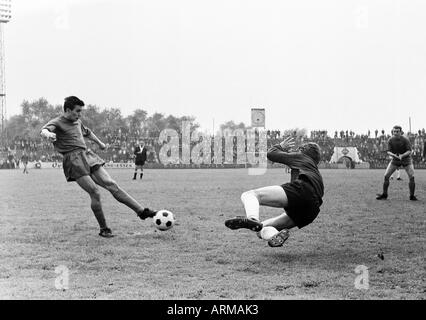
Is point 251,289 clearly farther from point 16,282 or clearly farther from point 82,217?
point 82,217

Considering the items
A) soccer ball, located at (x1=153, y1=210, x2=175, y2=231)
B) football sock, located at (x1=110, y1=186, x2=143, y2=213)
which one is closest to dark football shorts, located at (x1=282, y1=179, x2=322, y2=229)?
soccer ball, located at (x1=153, y1=210, x2=175, y2=231)

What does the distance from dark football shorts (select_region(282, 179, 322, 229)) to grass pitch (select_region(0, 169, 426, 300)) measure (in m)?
0.51

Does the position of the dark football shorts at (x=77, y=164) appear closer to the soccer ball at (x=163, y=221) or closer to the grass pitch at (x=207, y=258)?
the grass pitch at (x=207, y=258)

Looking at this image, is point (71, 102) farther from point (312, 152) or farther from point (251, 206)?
point (312, 152)

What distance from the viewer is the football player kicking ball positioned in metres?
6.21

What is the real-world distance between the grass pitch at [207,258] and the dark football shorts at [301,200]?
51 cm

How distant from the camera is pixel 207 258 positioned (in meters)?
6.46

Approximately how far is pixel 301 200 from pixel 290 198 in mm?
135

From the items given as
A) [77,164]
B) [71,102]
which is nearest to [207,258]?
[77,164]

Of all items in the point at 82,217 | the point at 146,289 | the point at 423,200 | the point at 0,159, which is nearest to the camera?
the point at 146,289

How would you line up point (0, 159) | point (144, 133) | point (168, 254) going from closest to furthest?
1. point (168, 254)
2. point (0, 159)
3. point (144, 133)

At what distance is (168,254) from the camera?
6.71m
